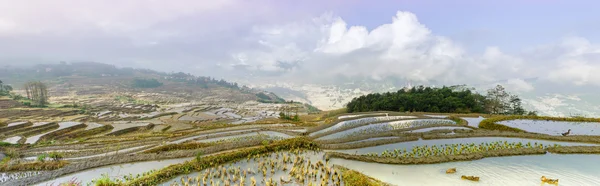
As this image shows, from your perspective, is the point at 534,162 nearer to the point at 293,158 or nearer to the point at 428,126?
the point at 428,126

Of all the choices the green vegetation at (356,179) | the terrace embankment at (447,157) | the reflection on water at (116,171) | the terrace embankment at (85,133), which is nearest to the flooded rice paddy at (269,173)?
the green vegetation at (356,179)

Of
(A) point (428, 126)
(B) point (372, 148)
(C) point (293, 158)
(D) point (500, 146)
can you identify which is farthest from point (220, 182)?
(A) point (428, 126)

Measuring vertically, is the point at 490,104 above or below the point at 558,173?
above

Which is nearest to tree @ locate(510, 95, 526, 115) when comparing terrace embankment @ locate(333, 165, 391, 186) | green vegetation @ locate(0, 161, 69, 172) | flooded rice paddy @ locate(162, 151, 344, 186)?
flooded rice paddy @ locate(162, 151, 344, 186)

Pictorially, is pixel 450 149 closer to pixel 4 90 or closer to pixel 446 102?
pixel 446 102

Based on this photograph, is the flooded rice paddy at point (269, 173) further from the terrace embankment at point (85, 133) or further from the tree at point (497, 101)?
the tree at point (497, 101)

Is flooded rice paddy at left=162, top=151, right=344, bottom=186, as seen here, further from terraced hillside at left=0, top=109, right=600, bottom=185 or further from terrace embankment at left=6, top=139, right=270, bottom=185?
terrace embankment at left=6, top=139, right=270, bottom=185
